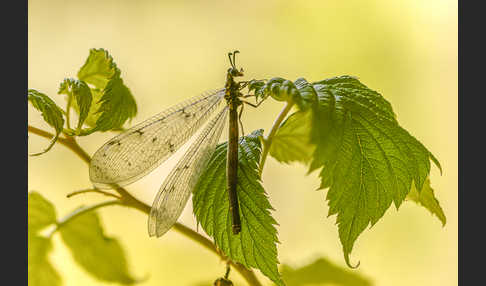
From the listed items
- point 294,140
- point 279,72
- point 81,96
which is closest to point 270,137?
point 294,140

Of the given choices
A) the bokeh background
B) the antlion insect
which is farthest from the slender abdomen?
the bokeh background

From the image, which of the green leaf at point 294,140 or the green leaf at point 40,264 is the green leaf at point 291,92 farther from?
the green leaf at point 40,264

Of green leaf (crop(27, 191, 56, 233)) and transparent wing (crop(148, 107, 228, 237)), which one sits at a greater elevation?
transparent wing (crop(148, 107, 228, 237))

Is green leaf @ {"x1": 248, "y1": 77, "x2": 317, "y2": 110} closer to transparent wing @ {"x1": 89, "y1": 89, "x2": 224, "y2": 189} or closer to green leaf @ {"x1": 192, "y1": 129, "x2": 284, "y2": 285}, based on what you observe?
green leaf @ {"x1": 192, "y1": 129, "x2": 284, "y2": 285}

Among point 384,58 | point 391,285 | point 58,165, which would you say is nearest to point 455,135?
point 384,58

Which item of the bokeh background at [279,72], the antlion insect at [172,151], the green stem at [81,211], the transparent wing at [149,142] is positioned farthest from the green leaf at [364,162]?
the bokeh background at [279,72]

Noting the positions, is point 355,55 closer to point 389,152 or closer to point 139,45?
point 139,45

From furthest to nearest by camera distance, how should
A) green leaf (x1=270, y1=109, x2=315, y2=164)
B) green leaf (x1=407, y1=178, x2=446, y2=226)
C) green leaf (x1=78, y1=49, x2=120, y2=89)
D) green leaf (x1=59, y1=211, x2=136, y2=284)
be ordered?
green leaf (x1=59, y1=211, x2=136, y2=284), green leaf (x1=78, y1=49, x2=120, y2=89), green leaf (x1=407, y1=178, x2=446, y2=226), green leaf (x1=270, y1=109, x2=315, y2=164)
